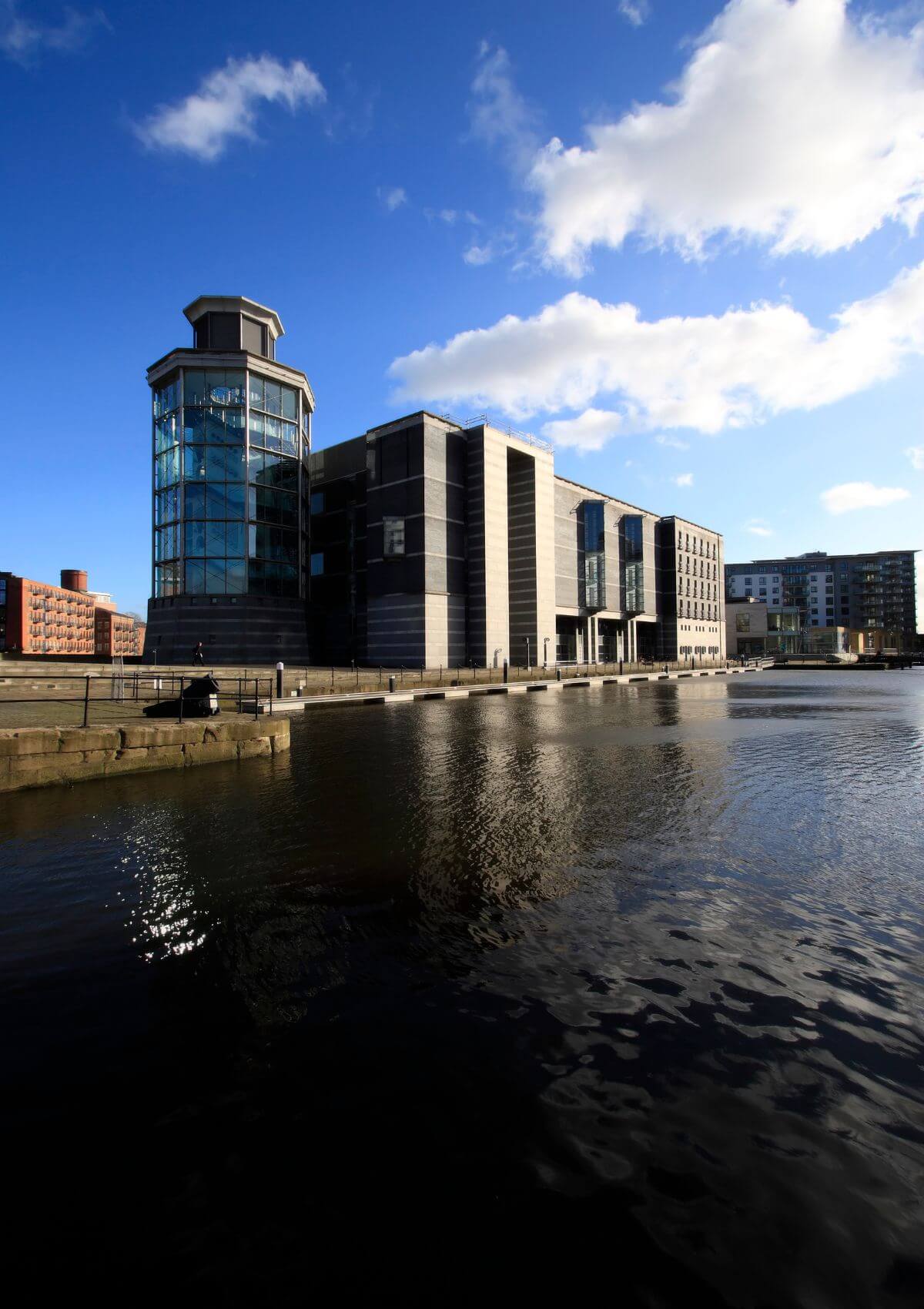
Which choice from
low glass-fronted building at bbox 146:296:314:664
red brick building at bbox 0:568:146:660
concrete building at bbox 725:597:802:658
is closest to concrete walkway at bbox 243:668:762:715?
low glass-fronted building at bbox 146:296:314:664

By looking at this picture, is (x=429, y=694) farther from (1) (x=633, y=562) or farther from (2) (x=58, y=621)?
(2) (x=58, y=621)

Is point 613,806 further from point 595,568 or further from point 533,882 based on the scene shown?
point 595,568

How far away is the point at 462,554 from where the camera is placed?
178ft

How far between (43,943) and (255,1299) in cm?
433

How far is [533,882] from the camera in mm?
7195

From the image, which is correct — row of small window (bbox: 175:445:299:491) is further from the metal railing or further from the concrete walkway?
the concrete walkway

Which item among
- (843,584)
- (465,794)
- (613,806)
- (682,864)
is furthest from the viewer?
(843,584)

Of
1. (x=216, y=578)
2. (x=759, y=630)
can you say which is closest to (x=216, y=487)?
(x=216, y=578)

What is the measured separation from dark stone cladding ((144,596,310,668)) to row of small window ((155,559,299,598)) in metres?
0.62

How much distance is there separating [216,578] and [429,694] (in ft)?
81.9

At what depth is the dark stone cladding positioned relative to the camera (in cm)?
4947

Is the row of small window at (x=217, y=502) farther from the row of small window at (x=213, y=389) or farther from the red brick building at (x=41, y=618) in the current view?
the red brick building at (x=41, y=618)

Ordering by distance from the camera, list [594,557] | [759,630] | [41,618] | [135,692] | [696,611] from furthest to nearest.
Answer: [759,630]
[41,618]
[696,611]
[594,557]
[135,692]

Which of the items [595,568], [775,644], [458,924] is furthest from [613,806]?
[775,644]
